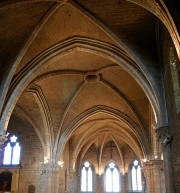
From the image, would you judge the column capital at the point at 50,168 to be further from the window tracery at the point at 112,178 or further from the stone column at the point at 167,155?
the window tracery at the point at 112,178

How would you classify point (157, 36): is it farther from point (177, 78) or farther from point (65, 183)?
point (65, 183)

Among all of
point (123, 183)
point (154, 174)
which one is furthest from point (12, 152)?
point (123, 183)

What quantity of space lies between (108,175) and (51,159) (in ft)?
36.9

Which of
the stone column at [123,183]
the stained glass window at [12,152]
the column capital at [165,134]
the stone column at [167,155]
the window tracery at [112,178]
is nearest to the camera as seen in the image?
the stone column at [167,155]

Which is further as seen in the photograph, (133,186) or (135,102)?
(133,186)

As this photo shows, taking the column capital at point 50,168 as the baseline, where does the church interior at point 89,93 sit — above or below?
above

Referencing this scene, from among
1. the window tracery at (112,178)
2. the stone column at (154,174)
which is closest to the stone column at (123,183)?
the window tracery at (112,178)

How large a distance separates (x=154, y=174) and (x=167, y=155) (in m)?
8.95

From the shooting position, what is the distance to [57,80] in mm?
19734

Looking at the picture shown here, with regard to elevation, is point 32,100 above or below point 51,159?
above

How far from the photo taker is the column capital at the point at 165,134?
40.7 feet

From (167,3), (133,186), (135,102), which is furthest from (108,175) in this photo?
(167,3)

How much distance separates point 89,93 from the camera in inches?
839

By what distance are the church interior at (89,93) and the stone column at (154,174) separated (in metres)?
0.06
